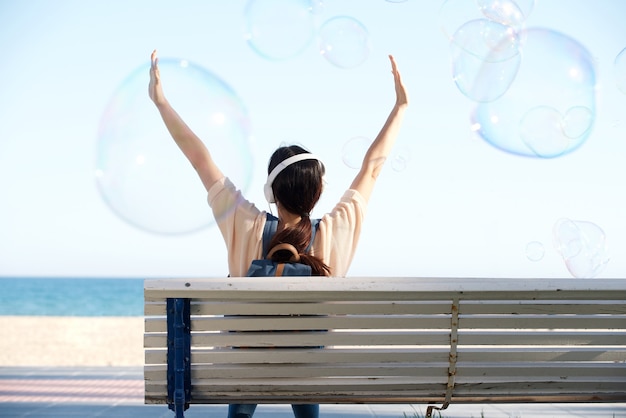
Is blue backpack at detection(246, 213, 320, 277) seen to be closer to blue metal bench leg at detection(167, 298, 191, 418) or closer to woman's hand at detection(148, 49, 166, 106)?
blue metal bench leg at detection(167, 298, 191, 418)

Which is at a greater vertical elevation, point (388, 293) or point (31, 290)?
point (31, 290)

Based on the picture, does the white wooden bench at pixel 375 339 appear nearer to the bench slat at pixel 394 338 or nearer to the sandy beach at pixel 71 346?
the bench slat at pixel 394 338

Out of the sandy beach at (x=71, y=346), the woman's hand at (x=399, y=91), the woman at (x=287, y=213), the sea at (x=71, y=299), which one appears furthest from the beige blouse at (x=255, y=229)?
the sea at (x=71, y=299)

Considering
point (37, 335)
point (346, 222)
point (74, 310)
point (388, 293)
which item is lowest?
point (388, 293)

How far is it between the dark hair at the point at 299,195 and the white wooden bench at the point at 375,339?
0.22 metres

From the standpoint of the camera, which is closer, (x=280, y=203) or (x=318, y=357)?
(x=318, y=357)

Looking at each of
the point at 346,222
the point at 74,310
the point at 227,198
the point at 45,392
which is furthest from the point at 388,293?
the point at 74,310

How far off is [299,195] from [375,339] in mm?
511

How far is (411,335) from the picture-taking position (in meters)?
2.33

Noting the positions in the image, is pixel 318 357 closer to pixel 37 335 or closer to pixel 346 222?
pixel 346 222

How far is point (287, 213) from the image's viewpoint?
257cm

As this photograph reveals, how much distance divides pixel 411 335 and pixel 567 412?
10.4 ft

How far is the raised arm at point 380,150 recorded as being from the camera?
2721 millimetres

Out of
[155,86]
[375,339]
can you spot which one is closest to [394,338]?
[375,339]
